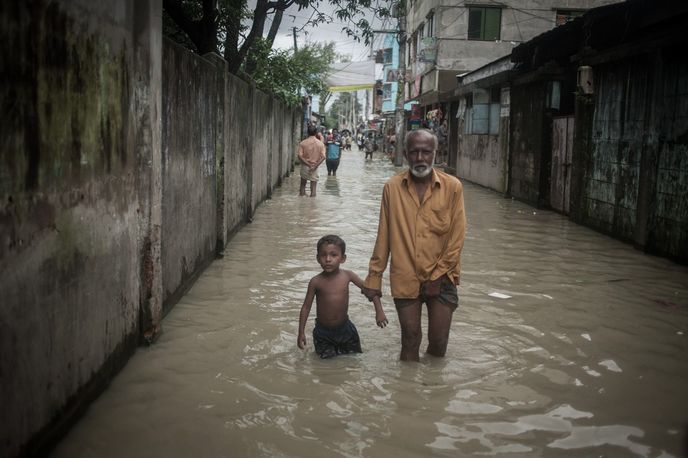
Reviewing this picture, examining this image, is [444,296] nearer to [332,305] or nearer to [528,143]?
[332,305]

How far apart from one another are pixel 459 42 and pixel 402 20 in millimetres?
6203

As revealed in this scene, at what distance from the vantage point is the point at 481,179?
2114cm

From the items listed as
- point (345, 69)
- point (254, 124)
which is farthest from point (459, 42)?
point (254, 124)

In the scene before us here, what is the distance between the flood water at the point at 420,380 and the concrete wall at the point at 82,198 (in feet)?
1.16

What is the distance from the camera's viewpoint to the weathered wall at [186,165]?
5832 mm

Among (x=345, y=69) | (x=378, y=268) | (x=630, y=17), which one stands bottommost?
(x=378, y=268)

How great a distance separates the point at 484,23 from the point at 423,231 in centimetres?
2746

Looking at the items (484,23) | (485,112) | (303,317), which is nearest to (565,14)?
(484,23)

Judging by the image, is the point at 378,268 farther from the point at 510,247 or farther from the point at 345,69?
the point at 345,69

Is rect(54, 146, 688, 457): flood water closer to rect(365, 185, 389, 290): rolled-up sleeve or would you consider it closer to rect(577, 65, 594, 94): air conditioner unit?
rect(365, 185, 389, 290): rolled-up sleeve

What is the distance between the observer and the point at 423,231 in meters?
4.52

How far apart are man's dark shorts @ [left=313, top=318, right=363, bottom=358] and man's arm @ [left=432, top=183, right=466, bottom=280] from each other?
0.82 metres

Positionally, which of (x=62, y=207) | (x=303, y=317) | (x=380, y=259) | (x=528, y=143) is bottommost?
(x=303, y=317)

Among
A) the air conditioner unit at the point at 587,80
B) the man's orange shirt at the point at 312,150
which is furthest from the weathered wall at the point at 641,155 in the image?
the man's orange shirt at the point at 312,150
